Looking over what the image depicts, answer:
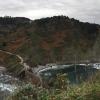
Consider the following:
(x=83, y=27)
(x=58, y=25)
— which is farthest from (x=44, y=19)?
(x=83, y=27)

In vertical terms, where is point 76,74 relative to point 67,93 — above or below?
below

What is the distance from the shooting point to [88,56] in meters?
66.1

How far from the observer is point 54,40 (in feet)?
240

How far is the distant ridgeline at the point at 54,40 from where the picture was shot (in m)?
64.8

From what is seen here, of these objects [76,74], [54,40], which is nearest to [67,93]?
Result: [76,74]

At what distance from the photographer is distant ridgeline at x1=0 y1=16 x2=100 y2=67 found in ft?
213

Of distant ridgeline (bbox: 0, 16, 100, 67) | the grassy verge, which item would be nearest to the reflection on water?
the grassy verge

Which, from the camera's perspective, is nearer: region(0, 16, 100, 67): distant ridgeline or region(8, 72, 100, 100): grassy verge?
region(8, 72, 100, 100): grassy verge

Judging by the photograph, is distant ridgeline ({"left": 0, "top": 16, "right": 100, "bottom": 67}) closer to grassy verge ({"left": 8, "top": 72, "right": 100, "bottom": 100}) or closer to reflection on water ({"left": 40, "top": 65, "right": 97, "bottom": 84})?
reflection on water ({"left": 40, "top": 65, "right": 97, "bottom": 84})

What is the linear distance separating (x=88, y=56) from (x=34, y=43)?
33.1 ft

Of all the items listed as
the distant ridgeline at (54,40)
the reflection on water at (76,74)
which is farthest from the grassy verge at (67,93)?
the distant ridgeline at (54,40)

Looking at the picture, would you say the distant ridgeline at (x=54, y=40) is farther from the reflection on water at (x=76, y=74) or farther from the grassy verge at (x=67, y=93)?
the grassy verge at (x=67, y=93)

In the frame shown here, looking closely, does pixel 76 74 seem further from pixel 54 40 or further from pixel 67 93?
pixel 54 40

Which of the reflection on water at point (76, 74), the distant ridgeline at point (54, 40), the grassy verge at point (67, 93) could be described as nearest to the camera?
the grassy verge at point (67, 93)
